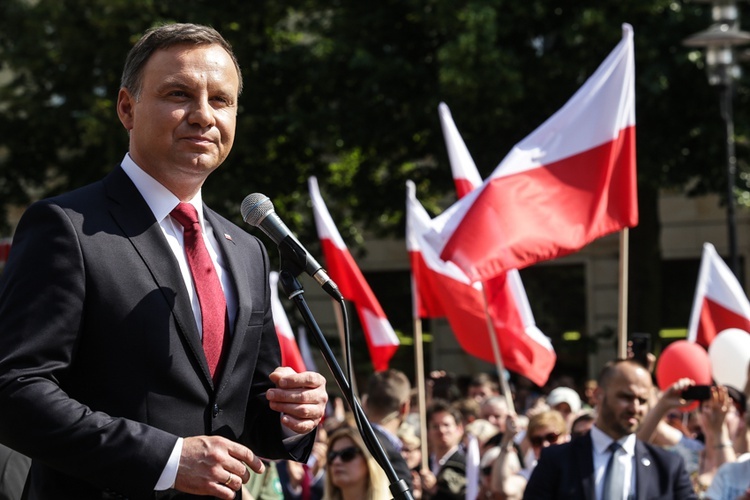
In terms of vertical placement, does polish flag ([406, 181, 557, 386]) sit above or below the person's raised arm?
above

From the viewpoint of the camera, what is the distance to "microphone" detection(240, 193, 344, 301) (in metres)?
2.87

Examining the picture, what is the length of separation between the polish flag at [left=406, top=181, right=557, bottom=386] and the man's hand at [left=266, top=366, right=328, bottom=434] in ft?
22.1

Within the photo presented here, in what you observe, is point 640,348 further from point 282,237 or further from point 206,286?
point 206,286

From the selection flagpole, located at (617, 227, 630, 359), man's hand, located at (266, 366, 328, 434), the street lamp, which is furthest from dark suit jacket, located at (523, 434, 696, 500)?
the street lamp

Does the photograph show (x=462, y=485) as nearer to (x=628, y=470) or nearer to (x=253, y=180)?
(x=628, y=470)

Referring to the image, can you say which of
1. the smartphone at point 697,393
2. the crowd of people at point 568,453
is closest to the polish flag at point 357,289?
the crowd of people at point 568,453

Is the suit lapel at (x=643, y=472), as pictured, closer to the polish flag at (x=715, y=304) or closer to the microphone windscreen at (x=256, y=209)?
the microphone windscreen at (x=256, y=209)

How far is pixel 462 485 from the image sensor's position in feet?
29.2

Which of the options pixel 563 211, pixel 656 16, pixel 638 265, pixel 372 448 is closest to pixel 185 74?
pixel 372 448

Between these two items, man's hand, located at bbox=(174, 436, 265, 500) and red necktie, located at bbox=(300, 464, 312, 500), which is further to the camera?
red necktie, located at bbox=(300, 464, 312, 500)

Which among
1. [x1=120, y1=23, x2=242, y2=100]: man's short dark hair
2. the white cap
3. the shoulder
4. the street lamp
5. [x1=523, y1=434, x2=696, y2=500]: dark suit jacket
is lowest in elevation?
[x1=523, y1=434, x2=696, y2=500]: dark suit jacket

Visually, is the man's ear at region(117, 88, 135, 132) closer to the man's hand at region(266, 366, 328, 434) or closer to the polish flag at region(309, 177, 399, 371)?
the man's hand at region(266, 366, 328, 434)

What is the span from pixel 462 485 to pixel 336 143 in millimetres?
10162

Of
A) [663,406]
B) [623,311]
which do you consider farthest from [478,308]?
[663,406]
